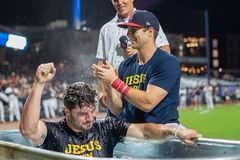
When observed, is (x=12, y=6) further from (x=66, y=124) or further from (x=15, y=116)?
(x=66, y=124)

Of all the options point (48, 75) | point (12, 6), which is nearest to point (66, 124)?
point (48, 75)

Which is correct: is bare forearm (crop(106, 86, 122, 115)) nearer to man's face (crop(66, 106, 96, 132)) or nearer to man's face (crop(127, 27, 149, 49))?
man's face (crop(127, 27, 149, 49))

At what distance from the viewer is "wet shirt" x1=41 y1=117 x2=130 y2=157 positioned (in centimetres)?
294

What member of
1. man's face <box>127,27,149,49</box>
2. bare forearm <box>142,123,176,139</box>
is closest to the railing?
bare forearm <box>142,123,176,139</box>

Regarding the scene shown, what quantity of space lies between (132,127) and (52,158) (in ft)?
3.72

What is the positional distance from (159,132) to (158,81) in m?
0.35

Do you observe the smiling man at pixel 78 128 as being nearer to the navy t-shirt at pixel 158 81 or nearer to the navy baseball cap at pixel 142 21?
the navy t-shirt at pixel 158 81

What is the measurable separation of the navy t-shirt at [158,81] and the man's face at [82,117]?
51cm

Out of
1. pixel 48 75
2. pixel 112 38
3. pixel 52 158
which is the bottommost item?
pixel 52 158

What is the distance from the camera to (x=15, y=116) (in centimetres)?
1697

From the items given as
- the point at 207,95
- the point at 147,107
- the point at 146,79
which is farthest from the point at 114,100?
the point at 207,95

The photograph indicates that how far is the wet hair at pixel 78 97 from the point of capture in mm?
2869

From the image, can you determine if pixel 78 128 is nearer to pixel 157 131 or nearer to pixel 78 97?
pixel 78 97

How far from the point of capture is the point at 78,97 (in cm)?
288
